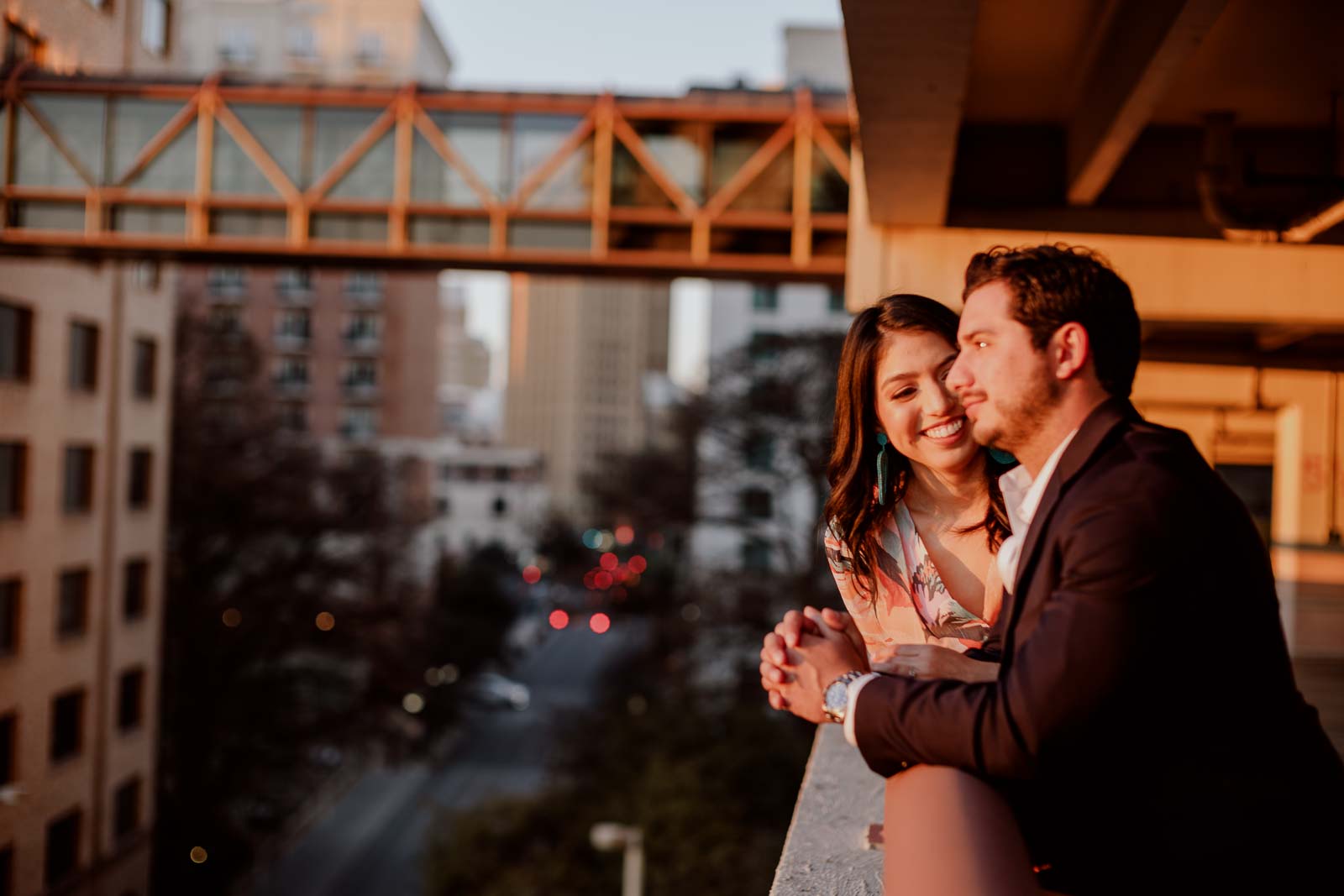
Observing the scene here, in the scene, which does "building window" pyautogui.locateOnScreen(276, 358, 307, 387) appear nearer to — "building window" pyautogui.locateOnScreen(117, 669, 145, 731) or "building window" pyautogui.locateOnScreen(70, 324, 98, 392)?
"building window" pyautogui.locateOnScreen(117, 669, 145, 731)

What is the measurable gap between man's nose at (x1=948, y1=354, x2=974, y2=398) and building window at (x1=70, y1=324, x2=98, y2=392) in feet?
70.7

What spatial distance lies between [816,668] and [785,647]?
0.28 ft

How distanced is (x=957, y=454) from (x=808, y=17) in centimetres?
3772

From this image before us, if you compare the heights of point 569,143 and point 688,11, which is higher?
point 688,11

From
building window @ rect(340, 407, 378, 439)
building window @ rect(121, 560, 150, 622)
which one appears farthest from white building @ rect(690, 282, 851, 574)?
building window @ rect(340, 407, 378, 439)

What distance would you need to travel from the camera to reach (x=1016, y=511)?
96.2 inches

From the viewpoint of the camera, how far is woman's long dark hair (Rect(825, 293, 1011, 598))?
275cm

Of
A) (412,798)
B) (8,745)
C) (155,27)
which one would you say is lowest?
(412,798)

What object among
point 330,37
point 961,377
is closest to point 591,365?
point 330,37

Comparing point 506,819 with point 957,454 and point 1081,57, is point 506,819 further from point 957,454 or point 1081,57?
point 957,454

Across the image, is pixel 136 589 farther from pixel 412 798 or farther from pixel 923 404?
pixel 923 404

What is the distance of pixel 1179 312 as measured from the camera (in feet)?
22.6

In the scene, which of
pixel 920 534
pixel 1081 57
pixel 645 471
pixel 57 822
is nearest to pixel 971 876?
pixel 920 534

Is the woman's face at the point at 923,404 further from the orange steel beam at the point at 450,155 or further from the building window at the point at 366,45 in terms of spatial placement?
the building window at the point at 366,45
